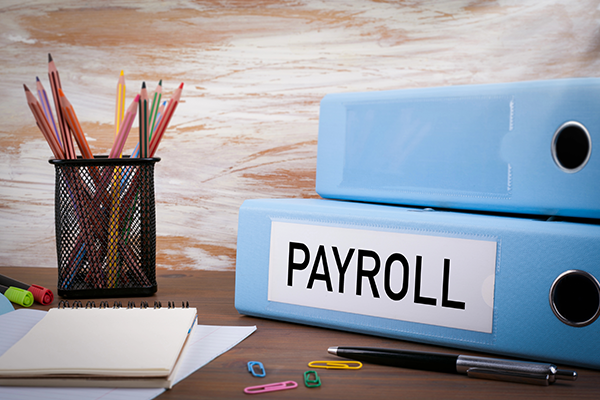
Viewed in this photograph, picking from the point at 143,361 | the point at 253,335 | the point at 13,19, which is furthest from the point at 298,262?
the point at 13,19

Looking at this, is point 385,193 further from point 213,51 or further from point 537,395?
point 213,51

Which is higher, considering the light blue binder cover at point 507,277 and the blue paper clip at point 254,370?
the light blue binder cover at point 507,277

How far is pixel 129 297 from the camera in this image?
603 millimetres

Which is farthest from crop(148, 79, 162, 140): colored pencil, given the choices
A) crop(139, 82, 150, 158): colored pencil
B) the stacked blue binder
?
the stacked blue binder

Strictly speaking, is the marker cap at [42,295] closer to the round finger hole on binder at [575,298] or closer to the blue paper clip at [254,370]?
the blue paper clip at [254,370]

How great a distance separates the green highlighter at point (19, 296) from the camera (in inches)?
21.8

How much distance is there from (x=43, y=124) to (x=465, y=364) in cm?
55

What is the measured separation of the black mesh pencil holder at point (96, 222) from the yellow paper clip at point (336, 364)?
0.32m

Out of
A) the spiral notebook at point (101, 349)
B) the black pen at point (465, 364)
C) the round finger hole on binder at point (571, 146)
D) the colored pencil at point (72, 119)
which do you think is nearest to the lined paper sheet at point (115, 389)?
the spiral notebook at point (101, 349)

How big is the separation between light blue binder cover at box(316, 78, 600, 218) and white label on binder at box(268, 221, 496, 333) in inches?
3.2

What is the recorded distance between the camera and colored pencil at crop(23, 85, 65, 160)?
0.54 m

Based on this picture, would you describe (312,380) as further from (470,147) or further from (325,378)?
(470,147)

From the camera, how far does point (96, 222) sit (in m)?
0.58

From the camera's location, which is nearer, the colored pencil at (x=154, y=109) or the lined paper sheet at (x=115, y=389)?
the lined paper sheet at (x=115, y=389)
